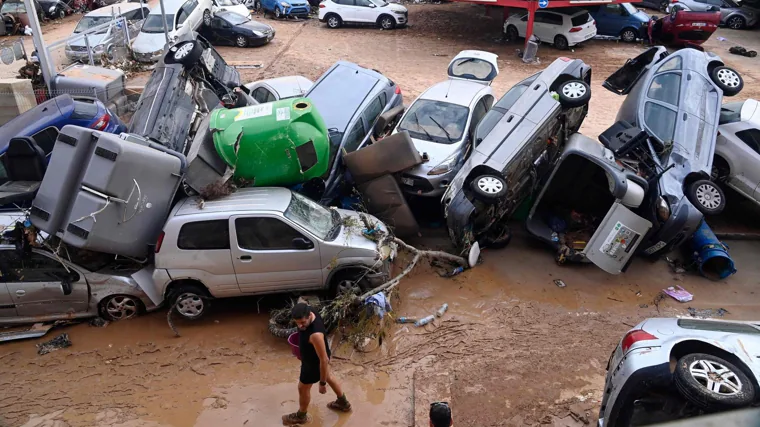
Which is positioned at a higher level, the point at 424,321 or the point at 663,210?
the point at 663,210

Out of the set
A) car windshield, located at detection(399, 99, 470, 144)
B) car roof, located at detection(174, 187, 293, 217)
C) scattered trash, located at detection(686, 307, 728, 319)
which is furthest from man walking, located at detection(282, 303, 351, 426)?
car windshield, located at detection(399, 99, 470, 144)

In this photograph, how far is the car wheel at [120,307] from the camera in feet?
22.9

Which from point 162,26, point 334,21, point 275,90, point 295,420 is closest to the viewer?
point 295,420

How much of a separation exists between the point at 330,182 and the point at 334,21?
14667 millimetres

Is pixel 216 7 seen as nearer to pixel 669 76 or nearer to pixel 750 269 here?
pixel 669 76

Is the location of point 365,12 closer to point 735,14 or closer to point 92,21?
point 92,21

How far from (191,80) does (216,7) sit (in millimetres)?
11850

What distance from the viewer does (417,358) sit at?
20.8 ft

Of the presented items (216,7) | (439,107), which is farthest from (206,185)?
(216,7)

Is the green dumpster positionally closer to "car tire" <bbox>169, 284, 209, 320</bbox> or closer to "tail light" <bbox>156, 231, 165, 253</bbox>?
"tail light" <bbox>156, 231, 165, 253</bbox>

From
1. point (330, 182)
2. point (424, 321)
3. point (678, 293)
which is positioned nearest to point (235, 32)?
point (330, 182)

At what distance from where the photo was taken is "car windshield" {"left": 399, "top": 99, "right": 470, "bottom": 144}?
9.45 metres

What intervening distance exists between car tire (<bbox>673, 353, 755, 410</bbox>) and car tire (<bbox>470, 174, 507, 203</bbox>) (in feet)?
11.5

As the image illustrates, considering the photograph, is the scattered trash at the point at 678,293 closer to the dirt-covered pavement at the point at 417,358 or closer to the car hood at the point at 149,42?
the dirt-covered pavement at the point at 417,358
